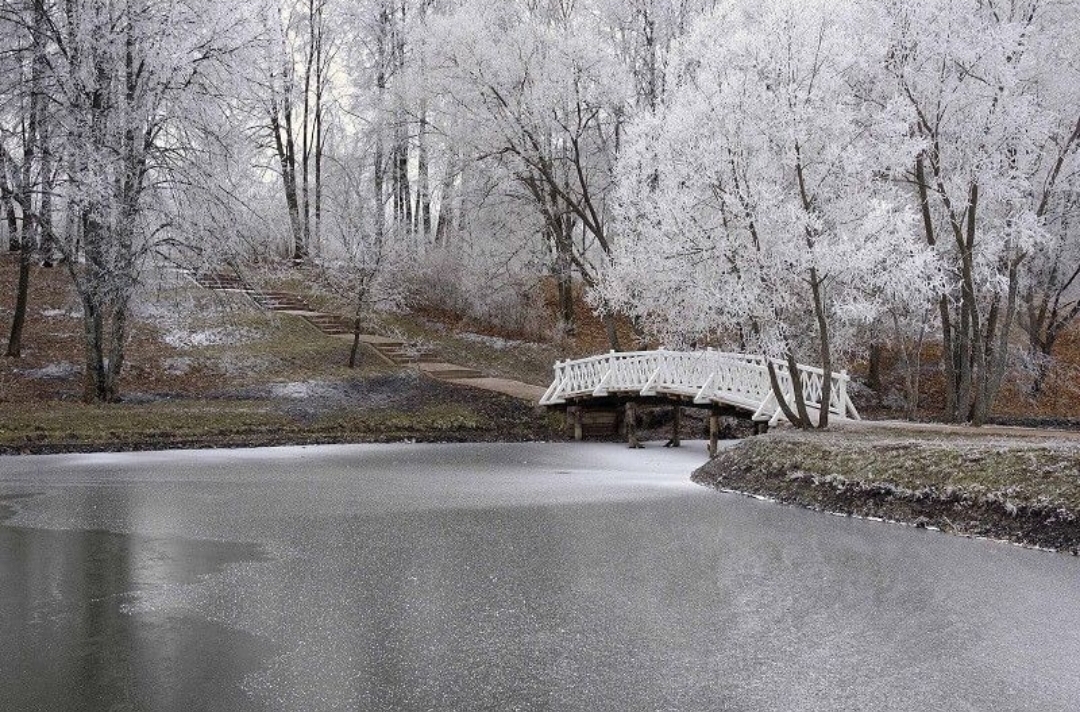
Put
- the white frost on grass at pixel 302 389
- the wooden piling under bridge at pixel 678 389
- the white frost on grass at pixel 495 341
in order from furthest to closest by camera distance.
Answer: the white frost on grass at pixel 495 341
the white frost on grass at pixel 302 389
the wooden piling under bridge at pixel 678 389

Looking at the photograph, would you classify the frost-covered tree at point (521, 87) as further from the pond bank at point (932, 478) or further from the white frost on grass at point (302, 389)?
the pond bank at point (932, 478)

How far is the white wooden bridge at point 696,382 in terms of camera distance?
792 inches

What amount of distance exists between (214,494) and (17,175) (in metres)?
11.3

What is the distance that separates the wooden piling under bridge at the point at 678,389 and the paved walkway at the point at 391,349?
50.6 inches

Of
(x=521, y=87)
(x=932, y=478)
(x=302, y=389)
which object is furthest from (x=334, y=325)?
(x=932, y=478)

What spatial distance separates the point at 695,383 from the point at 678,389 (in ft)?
1.23

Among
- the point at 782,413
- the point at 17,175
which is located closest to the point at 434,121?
the point at 17,175

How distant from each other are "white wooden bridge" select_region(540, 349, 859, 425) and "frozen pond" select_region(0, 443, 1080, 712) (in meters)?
7.03

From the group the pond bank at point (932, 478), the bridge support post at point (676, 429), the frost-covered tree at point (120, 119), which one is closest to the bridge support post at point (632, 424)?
the bridge support post at point (676, 429)

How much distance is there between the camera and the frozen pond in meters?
5.89

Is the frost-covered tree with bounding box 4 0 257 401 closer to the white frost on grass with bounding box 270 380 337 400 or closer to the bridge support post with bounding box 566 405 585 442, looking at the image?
the white frost on grass with bounding box 270 380 337 400

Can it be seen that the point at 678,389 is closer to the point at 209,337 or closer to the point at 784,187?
the point at 784,187

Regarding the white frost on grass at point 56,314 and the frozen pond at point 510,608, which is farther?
the white frost on grass at point 56,314

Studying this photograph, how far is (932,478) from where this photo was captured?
1223 cm
